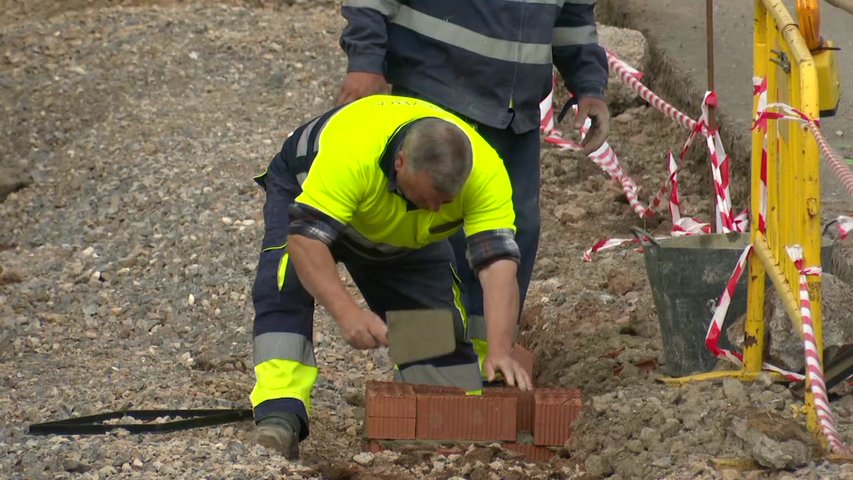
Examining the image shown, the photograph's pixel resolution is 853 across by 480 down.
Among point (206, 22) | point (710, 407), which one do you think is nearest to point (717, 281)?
point (710, 407)

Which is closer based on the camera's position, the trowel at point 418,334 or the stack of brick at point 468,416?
the trowel at point 418,334

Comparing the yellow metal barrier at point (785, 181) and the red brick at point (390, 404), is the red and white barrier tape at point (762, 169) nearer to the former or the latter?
the yellow metal barrier at point (785, 181)

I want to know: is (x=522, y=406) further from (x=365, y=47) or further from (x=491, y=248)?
(x=365, y=47)

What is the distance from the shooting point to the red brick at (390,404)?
4.78 m

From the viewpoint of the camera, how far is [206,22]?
11352 millimetres

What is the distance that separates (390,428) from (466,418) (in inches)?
10.1

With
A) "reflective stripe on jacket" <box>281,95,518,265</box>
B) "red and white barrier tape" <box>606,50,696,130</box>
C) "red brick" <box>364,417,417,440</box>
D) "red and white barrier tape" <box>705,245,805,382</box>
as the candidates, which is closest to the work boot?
"red brick" <box>364,417,417,440</box>

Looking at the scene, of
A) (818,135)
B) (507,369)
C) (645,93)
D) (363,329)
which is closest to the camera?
(818,135)

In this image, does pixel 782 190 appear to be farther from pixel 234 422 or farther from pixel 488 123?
pixel 234 422

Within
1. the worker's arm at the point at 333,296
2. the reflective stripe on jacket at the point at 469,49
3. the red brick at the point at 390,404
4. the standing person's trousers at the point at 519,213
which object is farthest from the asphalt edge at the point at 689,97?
the worker's arm at the point at 333,296

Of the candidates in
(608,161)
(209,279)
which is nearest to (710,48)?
(608,161)

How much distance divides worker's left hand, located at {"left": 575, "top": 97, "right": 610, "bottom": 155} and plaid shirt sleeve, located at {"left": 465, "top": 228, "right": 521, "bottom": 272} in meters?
1.13

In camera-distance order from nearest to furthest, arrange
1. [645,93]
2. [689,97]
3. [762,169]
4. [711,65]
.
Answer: [762,169] → [711,65] → [645,93] → [689,97]

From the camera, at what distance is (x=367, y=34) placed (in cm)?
511
